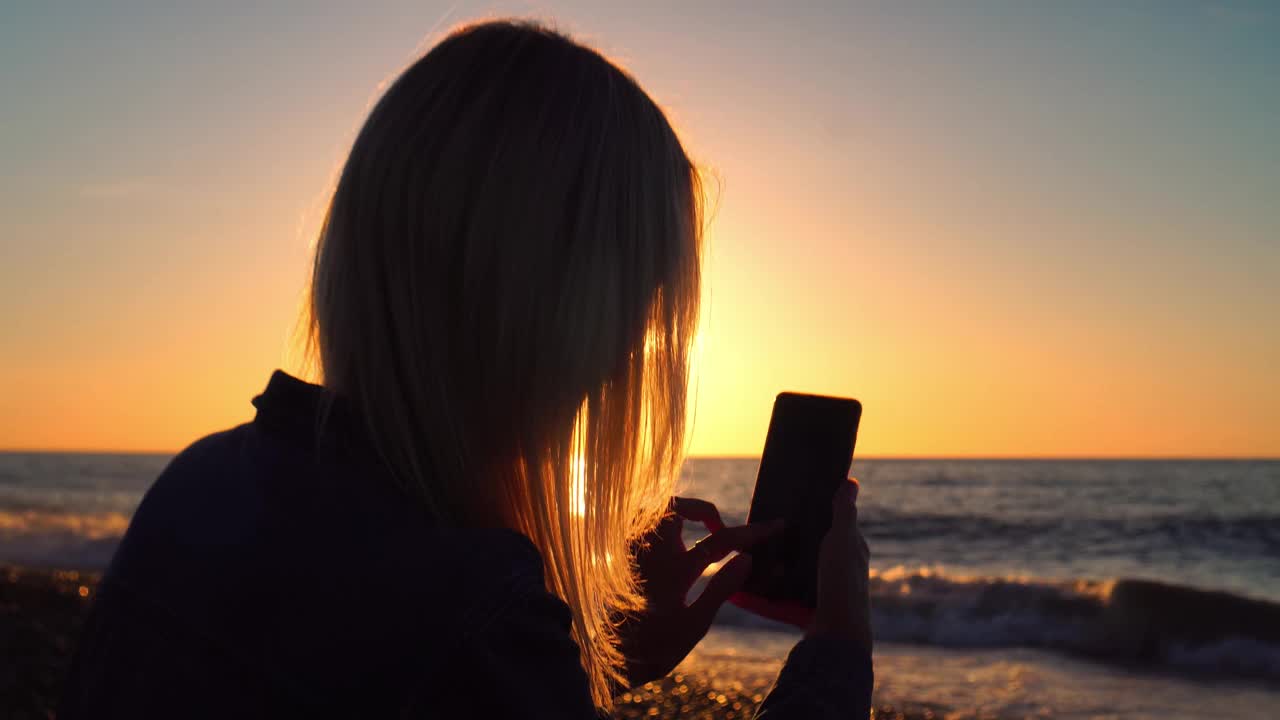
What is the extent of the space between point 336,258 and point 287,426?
0.78 ft

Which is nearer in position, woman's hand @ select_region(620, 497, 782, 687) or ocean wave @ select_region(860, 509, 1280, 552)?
woman's hand @ select_region(620, 497, 782, 687)

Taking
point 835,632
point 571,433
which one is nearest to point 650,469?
point 571,433

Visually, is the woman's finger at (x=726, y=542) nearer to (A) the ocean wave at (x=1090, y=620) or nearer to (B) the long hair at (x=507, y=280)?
(B) the long hair at (x=507, y=280)

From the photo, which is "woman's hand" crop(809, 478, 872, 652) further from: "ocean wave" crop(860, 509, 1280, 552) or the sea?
"ocean wave" crop(860, 509, 1280, 552)

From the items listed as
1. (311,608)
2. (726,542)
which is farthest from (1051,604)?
(311,608)

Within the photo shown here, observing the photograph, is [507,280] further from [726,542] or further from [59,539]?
[59,539]

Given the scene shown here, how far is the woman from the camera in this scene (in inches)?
35.4

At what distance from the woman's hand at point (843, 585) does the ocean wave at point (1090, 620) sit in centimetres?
811

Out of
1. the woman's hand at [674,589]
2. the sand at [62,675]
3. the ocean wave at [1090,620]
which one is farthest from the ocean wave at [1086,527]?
the woman's hand at [674,589]

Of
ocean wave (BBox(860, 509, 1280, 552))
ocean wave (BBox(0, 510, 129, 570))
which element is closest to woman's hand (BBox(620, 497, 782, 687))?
ocean wave (BBox(0, 510, 129, 570))

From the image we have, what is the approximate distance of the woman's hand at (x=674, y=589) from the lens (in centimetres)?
159

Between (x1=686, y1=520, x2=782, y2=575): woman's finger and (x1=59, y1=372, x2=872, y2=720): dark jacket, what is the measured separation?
685 millimetres

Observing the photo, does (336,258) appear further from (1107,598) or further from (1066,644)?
(1107,598)

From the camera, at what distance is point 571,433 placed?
1.19 m
